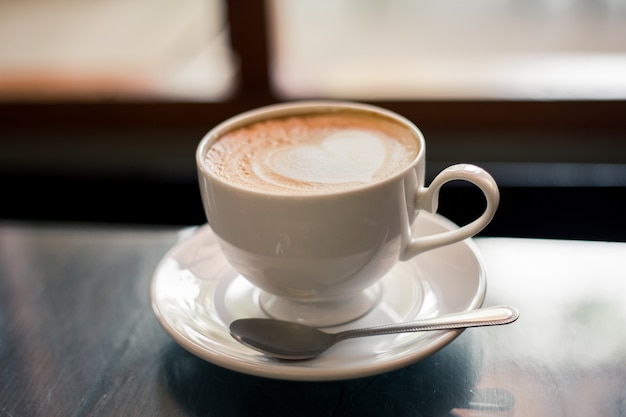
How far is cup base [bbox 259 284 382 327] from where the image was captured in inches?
25.0

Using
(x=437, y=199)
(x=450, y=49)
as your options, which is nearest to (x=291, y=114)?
(x=437, y=199)

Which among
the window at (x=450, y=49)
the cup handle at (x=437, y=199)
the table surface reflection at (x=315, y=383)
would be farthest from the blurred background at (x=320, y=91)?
the cup handle at (x=437, y=199)

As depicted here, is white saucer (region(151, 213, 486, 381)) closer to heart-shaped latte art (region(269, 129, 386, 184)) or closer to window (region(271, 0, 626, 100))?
heart-shaped latte art (region(269, 129, 386, 184))

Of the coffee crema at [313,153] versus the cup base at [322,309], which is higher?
the coffee crema at [313,153]

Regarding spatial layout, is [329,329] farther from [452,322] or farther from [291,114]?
[291,114]

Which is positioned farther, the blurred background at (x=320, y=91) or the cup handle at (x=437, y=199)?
the blurred background at (x=320, y=91)

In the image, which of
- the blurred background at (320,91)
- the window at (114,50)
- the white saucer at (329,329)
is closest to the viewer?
the white saucer at (329,329)

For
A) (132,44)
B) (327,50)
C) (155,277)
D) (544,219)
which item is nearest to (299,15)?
(327,50)

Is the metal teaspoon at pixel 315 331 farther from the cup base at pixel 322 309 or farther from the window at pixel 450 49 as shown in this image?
the window at pixel 450 49

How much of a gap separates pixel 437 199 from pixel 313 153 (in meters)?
0.13

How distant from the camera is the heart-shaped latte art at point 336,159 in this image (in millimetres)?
629

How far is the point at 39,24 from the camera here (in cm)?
184

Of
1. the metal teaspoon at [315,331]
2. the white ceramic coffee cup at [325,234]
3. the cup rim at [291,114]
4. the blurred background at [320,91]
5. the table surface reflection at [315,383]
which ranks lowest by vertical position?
the blurred background at [320,91]

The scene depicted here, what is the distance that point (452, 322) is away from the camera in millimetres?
569
